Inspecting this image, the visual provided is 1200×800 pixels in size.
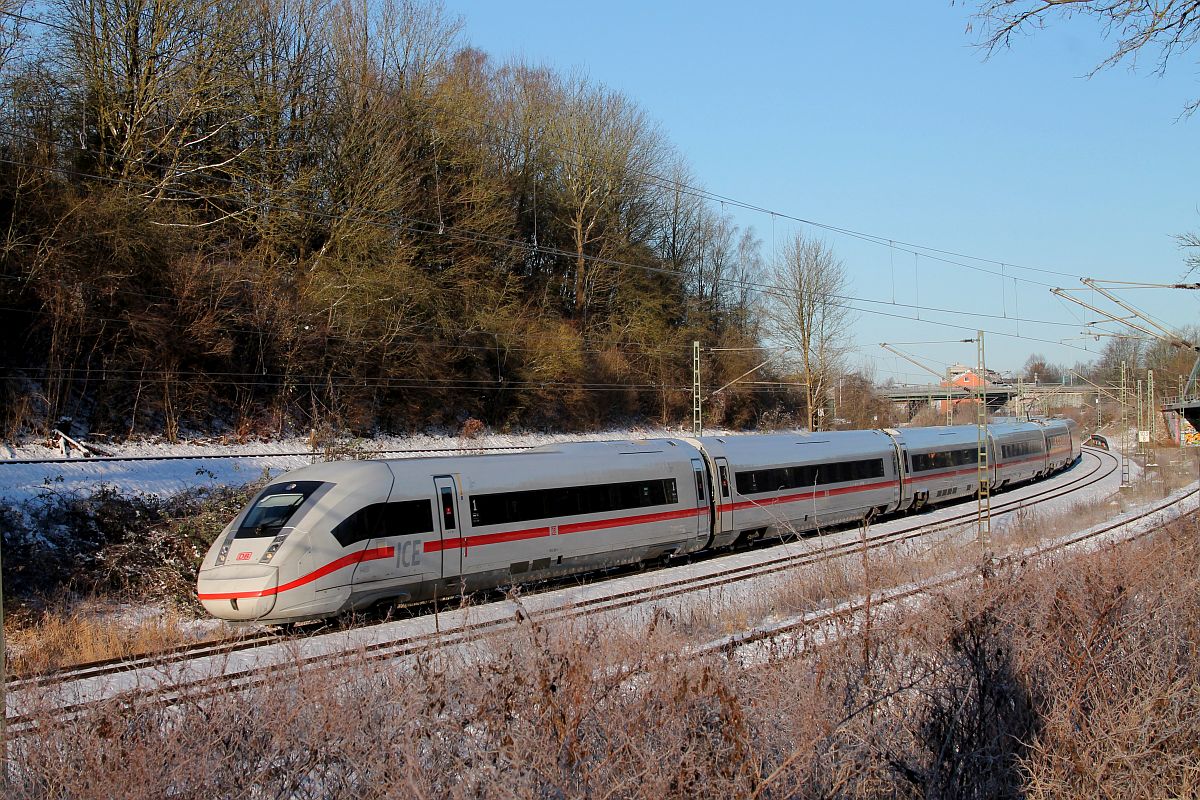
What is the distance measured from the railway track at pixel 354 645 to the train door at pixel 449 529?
64cm

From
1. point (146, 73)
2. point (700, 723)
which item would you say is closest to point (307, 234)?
point (146, 73)

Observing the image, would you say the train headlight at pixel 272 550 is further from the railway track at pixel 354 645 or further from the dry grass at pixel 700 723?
the dry grass at pixel 700 723

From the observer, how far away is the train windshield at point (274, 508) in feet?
42.3

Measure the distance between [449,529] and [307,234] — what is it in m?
20.1

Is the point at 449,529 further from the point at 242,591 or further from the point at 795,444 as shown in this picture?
the point at 795,444

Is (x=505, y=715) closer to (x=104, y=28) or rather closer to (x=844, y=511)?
(x=844, y=511)

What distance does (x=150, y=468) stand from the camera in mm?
21047

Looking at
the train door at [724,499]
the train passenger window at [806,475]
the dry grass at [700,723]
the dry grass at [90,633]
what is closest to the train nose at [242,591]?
the dry grass at [90,633]

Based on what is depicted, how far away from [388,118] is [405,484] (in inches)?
942

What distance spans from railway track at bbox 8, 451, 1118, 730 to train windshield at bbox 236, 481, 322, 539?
4.80 feet

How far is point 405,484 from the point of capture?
13742 mm

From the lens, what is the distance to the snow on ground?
18547 millimetres

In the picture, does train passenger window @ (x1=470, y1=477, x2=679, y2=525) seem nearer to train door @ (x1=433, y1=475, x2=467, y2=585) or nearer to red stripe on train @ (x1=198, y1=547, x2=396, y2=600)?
train door @ (x1=433, y1=475, x2=467, y2=585)

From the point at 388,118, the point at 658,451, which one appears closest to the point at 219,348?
the point at 388,118
